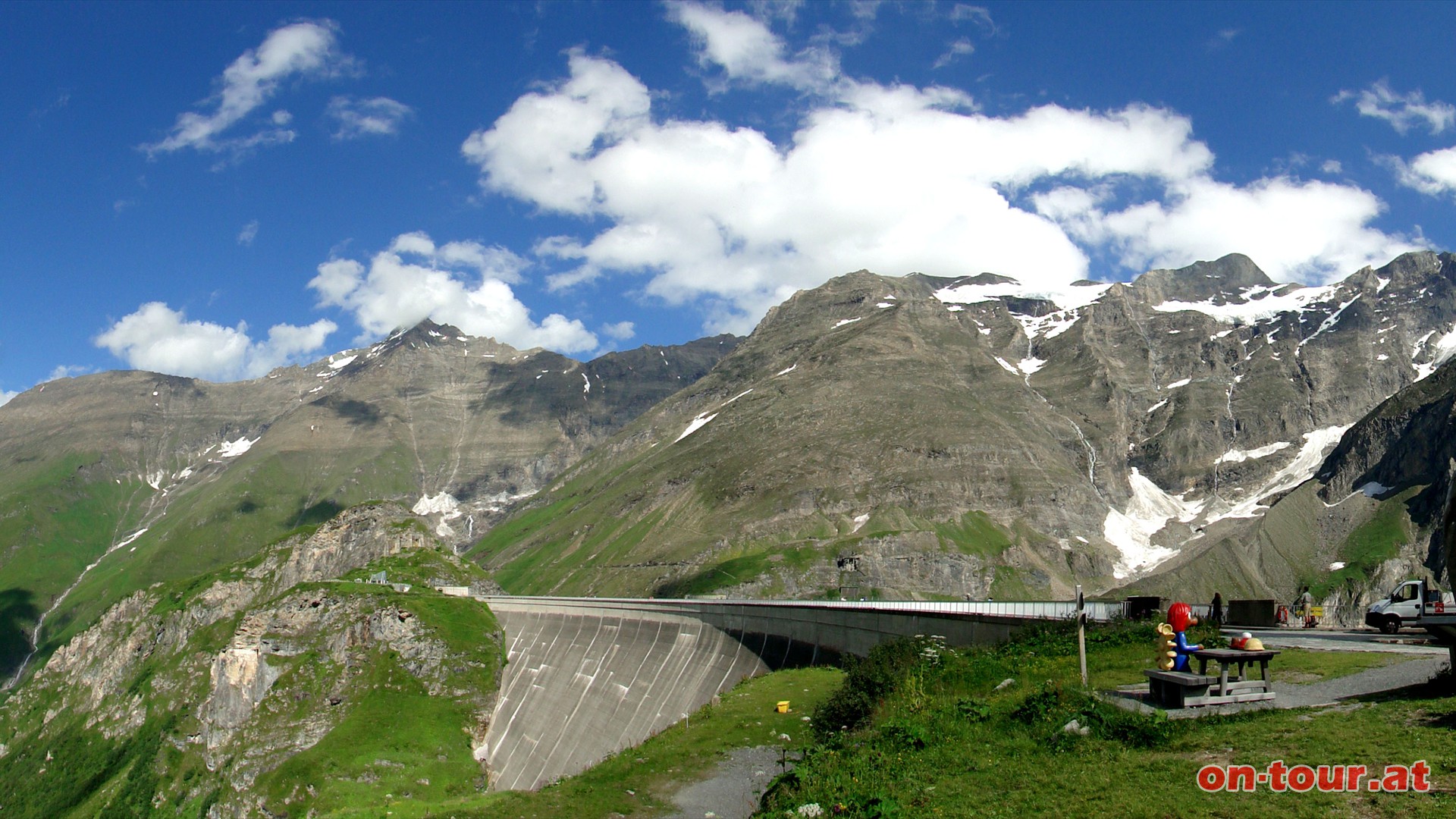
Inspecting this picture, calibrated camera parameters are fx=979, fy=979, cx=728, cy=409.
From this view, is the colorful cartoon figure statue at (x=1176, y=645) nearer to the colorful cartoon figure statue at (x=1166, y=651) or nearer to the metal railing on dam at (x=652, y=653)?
the colorful cartoon figure statue at (x=1166, y=651)

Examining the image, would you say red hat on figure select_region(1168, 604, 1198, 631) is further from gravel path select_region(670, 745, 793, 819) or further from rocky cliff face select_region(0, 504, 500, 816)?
rocky cliff face select_region(0, 504, 500, 816)

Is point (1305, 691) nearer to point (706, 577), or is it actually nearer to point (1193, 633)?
point (1193, 633)

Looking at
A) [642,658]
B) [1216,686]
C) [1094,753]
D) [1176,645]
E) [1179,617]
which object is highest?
[1179,617]

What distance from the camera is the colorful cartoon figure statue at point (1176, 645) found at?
20.7 meters

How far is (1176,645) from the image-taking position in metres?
21.0

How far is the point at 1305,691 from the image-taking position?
20891 millimetres

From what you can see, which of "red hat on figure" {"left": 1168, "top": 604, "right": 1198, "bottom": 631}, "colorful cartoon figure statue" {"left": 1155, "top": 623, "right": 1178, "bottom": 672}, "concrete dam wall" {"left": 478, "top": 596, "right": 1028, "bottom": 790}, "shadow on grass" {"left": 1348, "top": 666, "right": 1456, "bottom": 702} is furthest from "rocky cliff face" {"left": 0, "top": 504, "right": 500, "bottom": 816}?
"shadow on grass" {"left": 1348, "top": 666, "right": 1456, "bottom": 702}

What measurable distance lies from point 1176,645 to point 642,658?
5852cm

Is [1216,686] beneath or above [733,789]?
above

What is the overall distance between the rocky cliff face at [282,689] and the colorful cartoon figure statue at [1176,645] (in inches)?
2897

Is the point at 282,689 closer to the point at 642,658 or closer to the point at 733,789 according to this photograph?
the point at 642,658

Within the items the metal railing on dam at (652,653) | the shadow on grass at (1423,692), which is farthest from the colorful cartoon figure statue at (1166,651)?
the metal railing on dam at (652,653)

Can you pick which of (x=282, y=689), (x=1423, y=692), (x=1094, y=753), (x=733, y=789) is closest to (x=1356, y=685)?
(x=1423, y=692)

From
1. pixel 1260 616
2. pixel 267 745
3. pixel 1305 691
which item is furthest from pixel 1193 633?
pixel 267 745
